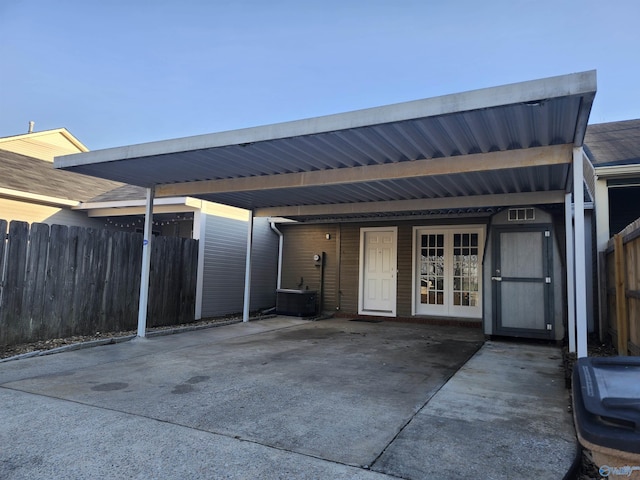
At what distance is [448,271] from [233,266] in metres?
5.02

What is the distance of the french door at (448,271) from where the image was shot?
9.07m

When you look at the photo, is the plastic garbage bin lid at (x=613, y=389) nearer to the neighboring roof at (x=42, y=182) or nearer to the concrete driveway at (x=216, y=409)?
the concrete driveway at (x=216, y=409)

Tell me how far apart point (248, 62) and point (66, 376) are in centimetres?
976

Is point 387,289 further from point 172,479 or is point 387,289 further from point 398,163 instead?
point 172,479

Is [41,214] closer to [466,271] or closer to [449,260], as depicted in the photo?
[449,260]

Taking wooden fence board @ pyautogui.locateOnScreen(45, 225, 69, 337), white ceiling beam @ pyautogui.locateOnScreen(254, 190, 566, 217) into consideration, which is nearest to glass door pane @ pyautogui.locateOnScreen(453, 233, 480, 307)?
white ceiling beam @ pyautogui.locateOnScreen(254, 190, 566, 217)

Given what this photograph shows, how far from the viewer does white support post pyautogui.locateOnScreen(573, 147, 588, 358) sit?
3990 mm

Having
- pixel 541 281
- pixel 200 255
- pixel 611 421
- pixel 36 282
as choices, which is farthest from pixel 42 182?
pixel 611 421

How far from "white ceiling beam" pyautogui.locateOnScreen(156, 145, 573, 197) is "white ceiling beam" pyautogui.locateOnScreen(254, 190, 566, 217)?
235 cm

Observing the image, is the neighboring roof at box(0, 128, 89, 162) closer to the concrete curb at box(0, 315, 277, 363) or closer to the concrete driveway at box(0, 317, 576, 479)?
the concrete curb at box(0, 315, 277, 363)

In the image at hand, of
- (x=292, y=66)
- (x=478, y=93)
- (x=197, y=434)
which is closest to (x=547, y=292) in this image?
(x=478, y=93)

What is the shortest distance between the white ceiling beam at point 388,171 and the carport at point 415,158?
→ 1 cm

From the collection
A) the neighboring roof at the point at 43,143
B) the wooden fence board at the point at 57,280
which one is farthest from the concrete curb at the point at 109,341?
the neighboring roof at the point at 43,143

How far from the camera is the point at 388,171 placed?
5.21 metres
